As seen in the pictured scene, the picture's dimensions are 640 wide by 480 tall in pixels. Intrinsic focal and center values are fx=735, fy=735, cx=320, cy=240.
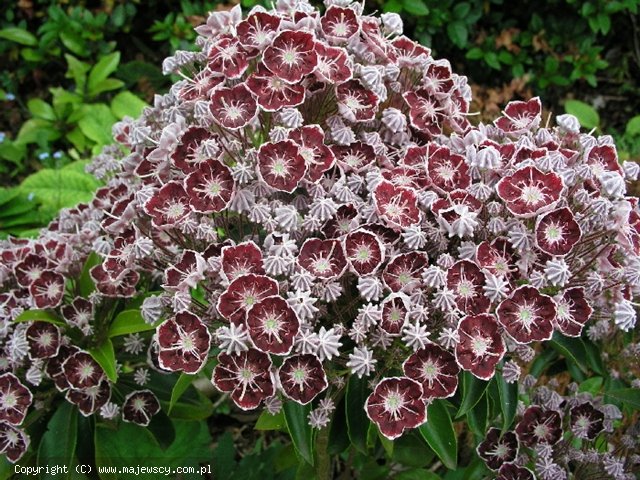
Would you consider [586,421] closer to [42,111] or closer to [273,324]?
[273,324]

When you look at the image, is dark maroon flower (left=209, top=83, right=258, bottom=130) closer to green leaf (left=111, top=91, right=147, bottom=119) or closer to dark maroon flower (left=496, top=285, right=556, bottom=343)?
dark maroon flower (left=496, top=285, right=556, bottom=343)

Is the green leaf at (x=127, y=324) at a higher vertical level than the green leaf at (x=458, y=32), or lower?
higher

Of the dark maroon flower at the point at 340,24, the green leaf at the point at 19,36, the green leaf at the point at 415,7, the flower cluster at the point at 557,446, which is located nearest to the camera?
the dark maroon flower at the point at 340,24

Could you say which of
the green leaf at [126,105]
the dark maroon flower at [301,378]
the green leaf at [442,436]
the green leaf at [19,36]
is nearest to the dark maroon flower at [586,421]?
the green leaf at [442,436]

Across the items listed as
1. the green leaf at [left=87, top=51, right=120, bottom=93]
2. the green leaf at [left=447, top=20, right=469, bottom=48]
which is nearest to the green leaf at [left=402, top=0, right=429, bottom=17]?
the green leaf at [left=447, top=20, right=469, bottom=48]

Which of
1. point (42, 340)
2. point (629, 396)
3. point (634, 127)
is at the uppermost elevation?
point (629, 396)

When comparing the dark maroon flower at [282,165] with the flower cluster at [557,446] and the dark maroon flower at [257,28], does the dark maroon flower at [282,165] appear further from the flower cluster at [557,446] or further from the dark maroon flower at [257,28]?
the flower cluster at [557,446]

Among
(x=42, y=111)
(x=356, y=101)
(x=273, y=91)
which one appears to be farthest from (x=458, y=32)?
(x=273, y=91)
